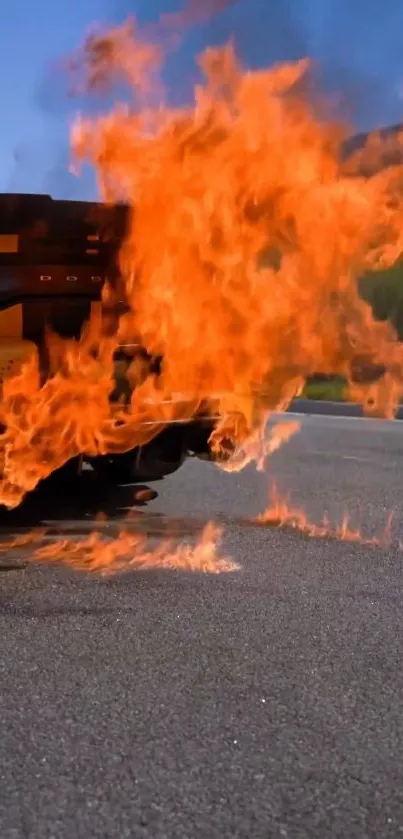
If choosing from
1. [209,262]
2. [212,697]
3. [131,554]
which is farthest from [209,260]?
[212,697]

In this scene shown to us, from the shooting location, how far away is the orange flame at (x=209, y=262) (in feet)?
19.3

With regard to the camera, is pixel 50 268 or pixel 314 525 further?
pixel 314 525

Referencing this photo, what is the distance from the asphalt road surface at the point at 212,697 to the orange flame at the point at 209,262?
83 cm

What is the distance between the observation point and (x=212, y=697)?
3.68 meters

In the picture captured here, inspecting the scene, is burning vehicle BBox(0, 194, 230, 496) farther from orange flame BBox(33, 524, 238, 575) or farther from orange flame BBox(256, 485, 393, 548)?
orange flame BBox(256, 485, 393, 548)

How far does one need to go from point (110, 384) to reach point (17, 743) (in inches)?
113

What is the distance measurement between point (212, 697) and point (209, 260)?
3198 millimetres

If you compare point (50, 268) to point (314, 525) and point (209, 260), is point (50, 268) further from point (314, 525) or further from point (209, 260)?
point (314, 525)

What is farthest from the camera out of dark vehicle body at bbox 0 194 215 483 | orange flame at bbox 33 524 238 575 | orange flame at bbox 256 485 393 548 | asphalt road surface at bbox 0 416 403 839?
orange flame at bbox 256 485 393 548

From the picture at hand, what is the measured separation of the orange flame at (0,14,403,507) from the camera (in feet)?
19.3

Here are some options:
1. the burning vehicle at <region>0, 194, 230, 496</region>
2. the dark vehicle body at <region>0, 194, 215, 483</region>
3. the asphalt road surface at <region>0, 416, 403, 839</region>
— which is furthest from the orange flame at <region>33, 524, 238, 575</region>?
the dark vehicle body at <region>0, 194, 215, 483</region>

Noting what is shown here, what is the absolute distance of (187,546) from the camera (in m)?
6.08

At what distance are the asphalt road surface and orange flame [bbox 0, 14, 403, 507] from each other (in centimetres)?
83

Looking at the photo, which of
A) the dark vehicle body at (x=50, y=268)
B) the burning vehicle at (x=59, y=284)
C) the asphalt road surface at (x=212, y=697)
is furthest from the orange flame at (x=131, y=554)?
the dark vehicle body at (x=50, y=268)
